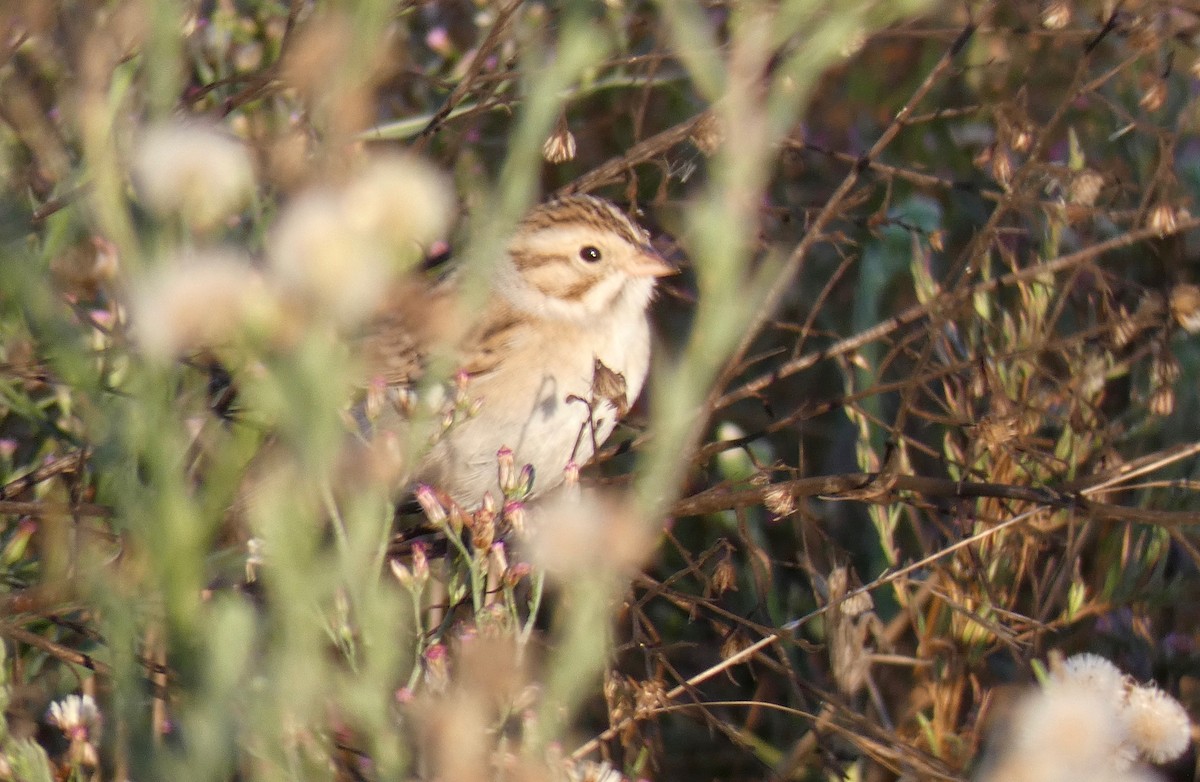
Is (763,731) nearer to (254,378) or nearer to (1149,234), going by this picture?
(1149,234)

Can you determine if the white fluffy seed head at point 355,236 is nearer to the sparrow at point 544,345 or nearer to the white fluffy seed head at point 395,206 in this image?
the white fluffy seed head at point 395,206

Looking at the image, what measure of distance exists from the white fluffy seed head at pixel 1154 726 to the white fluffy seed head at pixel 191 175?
1.41m

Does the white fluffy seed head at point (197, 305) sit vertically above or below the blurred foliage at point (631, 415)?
above

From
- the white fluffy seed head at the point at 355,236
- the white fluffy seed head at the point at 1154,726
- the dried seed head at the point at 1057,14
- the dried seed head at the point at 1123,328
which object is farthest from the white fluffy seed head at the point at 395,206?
the dried seed head at the point at 1123,328

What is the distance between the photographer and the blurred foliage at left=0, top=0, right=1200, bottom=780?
1.04 meters

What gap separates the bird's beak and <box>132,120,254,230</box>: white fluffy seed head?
2144mm

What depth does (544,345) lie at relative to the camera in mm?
3240

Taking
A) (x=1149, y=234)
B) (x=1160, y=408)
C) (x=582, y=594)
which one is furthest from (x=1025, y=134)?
(x=582, y=594)

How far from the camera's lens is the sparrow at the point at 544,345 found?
3.00 metres

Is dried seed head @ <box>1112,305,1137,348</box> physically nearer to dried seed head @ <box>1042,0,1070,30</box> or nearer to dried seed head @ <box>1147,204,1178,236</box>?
dried seed head @ <box>1147,204,1178,236</box>

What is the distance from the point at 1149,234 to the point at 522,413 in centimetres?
122

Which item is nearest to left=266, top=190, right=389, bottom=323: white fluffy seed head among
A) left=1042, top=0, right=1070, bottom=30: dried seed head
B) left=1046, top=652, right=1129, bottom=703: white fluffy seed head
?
left=1046, top=652, right=1129, bottom=703: white fluffy seed head

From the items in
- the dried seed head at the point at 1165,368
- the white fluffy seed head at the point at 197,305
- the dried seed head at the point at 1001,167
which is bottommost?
the dried seed head at the point at 1165,368

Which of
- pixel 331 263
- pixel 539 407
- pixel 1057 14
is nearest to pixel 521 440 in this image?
pixel 539 407
